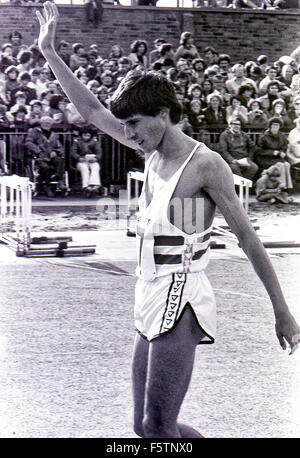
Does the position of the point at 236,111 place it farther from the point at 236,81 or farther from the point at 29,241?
the point at 29,241

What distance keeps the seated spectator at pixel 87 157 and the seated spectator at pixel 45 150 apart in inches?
12.1

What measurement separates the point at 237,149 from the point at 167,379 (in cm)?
1363

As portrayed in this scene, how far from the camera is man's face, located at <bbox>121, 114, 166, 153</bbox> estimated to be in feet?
10.7

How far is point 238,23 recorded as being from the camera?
79.5ft

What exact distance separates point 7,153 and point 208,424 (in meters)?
12.3

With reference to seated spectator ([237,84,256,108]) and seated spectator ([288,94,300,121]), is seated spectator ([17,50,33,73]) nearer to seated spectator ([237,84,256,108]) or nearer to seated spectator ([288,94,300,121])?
seated spectator ([237,84,256,108])

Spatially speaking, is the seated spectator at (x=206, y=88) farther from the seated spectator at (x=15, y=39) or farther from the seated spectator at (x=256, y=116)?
the seated spectator at (x=15, y=39)

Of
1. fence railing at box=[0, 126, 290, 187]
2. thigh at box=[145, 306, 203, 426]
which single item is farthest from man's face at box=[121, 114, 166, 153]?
fence railing at box=[0, 126, 290, 187]

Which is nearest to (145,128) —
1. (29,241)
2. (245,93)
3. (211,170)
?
(211,170)

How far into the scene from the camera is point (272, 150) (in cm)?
1680

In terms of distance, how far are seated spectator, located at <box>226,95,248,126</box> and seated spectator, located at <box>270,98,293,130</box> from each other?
1.99 feet

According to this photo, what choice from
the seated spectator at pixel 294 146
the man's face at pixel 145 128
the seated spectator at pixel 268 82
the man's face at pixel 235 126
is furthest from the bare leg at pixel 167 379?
the seated spectator at pixel 268 82

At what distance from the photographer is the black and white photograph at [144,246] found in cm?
326
